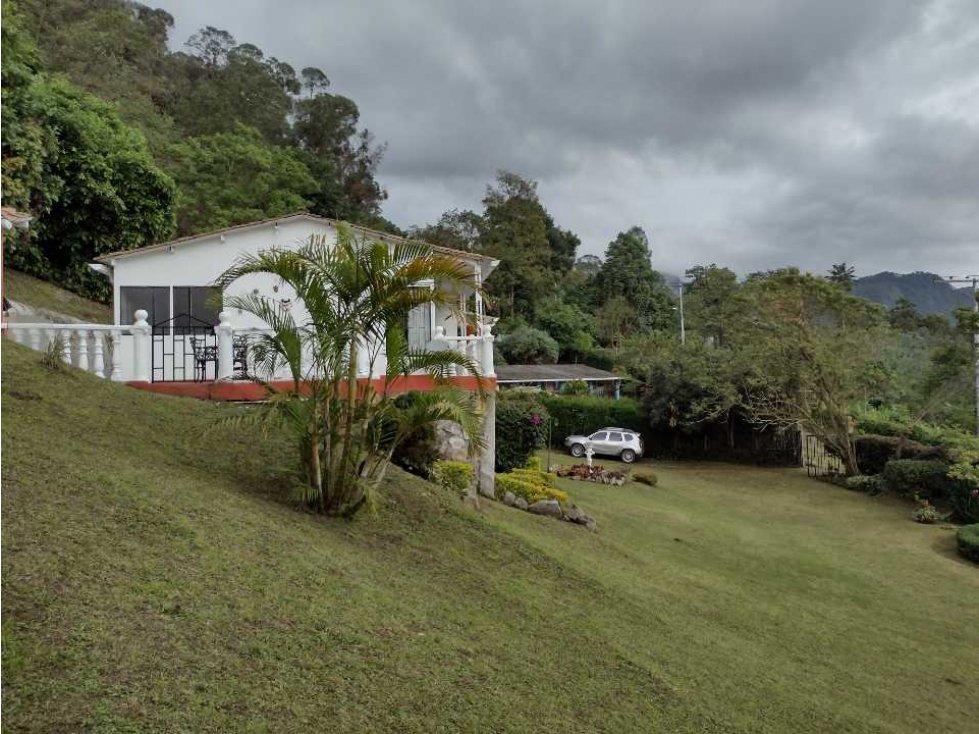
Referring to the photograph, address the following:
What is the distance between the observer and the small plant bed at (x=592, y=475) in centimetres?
2127

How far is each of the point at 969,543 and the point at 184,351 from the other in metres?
16.7

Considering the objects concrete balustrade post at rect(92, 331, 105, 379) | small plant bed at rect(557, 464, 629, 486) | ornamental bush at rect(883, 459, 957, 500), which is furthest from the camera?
small plant bed at rect(557, 464, 629, 486)

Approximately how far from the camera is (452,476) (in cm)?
1018

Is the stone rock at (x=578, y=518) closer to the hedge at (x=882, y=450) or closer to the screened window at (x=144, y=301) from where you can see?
the screened window at (x=144, y=301)

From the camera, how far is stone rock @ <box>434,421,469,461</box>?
1092 cm

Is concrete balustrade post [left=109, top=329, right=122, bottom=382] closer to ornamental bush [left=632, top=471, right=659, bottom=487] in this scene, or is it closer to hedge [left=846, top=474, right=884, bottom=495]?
ornamental bush [left=632, top=471, right=659, bottom=487]

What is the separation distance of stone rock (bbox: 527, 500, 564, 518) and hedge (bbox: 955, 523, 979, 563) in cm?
980

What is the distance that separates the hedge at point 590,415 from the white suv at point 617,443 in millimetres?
2130

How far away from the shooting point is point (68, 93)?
929 inches

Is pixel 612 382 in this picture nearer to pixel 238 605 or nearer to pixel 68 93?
pixel 68 93

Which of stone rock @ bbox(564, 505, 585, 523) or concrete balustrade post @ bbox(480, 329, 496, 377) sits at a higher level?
concrete balustrade post @ bbox(480, 329, 496, 377)

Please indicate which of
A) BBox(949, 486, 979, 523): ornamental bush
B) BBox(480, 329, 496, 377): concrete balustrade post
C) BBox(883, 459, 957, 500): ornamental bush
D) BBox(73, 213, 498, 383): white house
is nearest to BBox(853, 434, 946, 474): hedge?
BBox(883, 459, 957, 500): ornamental bush

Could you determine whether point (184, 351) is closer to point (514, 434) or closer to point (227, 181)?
point (514, 434)

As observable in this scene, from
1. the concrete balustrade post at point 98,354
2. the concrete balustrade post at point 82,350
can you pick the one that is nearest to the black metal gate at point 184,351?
the concrete balustrade post at point 98,354
